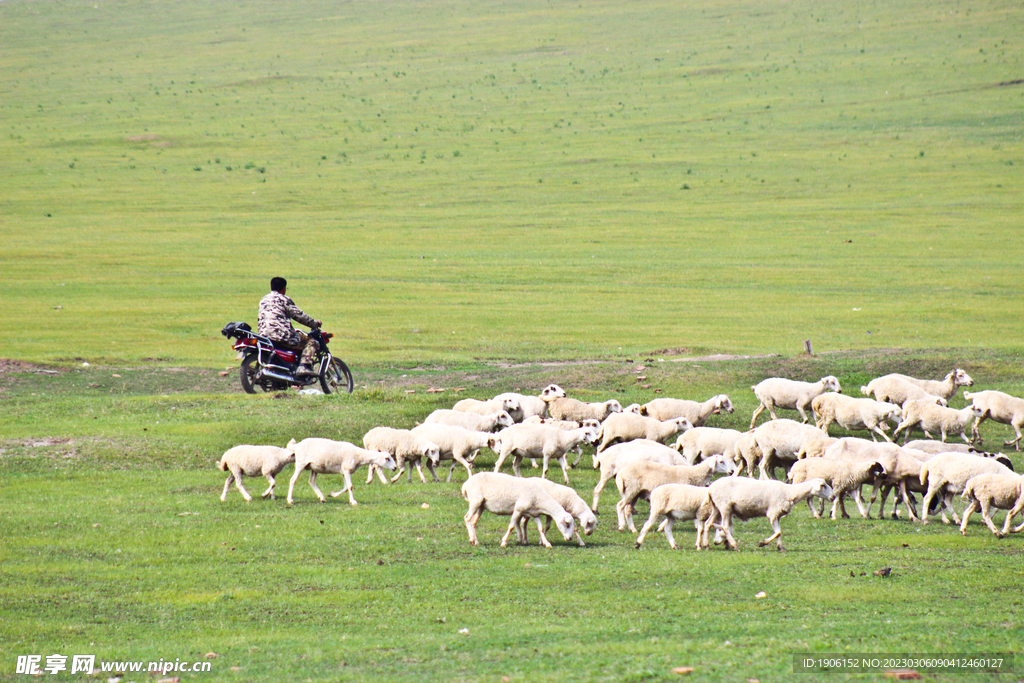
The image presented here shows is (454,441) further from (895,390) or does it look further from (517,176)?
(517,176)

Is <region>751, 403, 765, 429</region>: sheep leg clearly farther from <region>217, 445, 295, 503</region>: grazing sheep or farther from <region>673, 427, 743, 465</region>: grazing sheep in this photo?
<region>217, 445, 295, 503</region>: grazing sheep

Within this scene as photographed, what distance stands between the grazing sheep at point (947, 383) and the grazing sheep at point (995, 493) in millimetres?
7792

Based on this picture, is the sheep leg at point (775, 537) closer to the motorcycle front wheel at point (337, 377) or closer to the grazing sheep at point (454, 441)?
the grazing sheep at point (454, 441)

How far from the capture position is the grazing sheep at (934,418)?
1742 cm

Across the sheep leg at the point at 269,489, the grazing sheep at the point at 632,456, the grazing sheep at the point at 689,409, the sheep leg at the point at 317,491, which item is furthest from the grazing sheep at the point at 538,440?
the grazing sheep at the point at 689,409

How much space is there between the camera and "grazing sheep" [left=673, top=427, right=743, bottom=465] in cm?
1514

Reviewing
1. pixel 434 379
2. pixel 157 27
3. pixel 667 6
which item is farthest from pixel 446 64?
pixel 434 379

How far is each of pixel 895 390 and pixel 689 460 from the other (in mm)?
6070

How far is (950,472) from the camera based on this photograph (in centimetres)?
1274

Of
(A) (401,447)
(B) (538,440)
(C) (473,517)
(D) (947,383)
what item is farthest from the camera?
(D) (947,383)

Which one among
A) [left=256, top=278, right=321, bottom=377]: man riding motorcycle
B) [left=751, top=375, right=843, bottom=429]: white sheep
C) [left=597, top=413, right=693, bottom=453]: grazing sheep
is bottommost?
[left=597, top=413, right=693, bottom=453]: grazing sheep

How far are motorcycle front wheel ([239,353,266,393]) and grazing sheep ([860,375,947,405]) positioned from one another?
11044 millimetres

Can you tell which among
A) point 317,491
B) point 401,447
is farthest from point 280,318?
point 317,491

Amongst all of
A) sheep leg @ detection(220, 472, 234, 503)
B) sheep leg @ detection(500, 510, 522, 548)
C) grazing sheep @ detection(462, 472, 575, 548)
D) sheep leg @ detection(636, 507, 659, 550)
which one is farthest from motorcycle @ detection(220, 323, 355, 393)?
sheep leg @ detection(636, 507, 659, 550)
